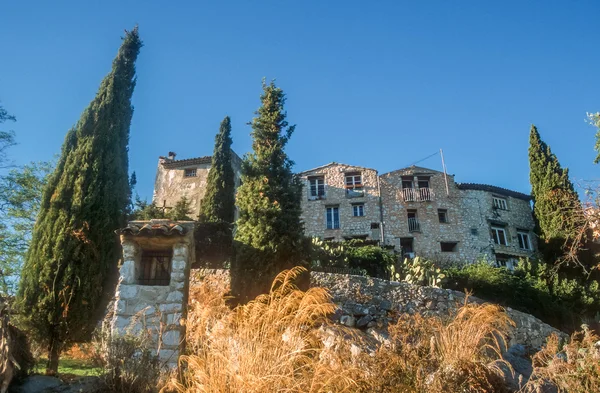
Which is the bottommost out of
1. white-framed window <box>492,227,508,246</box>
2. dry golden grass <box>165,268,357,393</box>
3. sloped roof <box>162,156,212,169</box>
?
dry golden grass <box>165,268,357,393</box>

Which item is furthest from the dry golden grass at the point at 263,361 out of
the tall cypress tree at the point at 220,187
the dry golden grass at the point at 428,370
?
the tall cypress tree at the point at 220,187

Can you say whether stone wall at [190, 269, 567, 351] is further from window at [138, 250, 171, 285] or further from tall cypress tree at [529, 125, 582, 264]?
tall cypress tree at [529, 125, 582, 264]

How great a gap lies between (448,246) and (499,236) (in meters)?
3.63

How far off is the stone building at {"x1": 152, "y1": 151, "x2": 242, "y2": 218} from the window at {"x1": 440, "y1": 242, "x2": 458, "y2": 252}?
1437 centimetres

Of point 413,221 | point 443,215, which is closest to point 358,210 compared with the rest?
point 413,221

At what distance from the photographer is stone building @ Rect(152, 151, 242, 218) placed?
2953 cm

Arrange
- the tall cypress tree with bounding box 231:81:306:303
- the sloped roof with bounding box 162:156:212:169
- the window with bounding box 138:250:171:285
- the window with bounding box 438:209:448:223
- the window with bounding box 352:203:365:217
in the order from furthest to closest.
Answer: the sloped roof with bounding box 162:156:212:169
the window with bounding box 352:203:365:217
the window with bounding box 438:209:448:223
the tall cypress tree with bounding box 231:81:306:303
the window with bounding box 138:250:171:285

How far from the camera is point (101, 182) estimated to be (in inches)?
448

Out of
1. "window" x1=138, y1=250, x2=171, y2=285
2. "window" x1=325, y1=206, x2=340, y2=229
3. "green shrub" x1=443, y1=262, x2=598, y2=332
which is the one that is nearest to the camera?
"window" x1=138, y1=250, x2=171, y2=285

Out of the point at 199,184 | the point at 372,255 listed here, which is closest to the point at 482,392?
the point at 372,255

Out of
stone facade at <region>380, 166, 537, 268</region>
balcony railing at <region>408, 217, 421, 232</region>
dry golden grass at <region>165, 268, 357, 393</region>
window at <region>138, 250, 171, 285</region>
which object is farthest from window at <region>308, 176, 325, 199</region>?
dry golden grass at <region>165, 268, 357, 393</region>

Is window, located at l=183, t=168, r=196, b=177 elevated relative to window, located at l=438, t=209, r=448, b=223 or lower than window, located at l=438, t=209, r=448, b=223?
elevated

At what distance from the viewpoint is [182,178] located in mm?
30406

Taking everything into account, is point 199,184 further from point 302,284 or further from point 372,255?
point 302,284
